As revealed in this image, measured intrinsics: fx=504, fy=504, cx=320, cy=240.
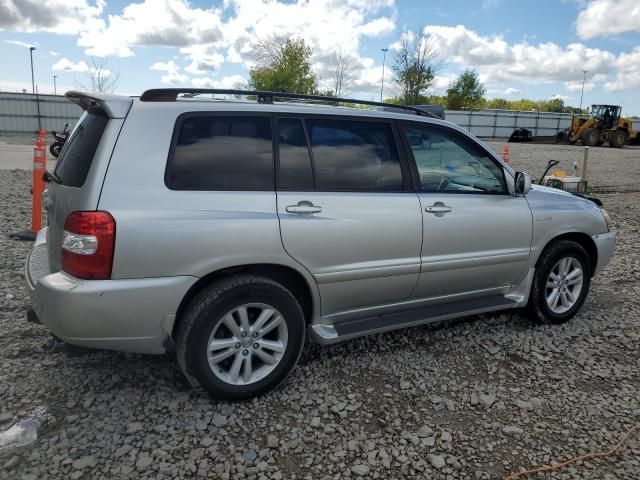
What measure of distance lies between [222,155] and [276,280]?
0.81 m

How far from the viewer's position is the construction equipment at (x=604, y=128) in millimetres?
31844

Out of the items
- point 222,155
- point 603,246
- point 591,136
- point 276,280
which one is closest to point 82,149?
point 222,155

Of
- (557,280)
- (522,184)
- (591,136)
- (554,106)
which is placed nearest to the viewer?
(522,184)

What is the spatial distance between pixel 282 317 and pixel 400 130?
60.6 inches

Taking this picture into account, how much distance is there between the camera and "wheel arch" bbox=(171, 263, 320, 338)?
9.23 feet

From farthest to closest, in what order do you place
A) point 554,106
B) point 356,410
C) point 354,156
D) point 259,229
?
point 554,106, point 354,156, point 356,410, point 259,229

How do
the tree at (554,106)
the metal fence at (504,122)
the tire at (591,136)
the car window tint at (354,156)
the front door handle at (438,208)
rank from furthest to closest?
1. the tree at (554,106)
2. the metal fence at (504,122)
3. the tire at (591,136)
4. the front door handle at (438,208)
5. the car window tint at (354,156)

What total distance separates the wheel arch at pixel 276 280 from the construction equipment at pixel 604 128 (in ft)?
112

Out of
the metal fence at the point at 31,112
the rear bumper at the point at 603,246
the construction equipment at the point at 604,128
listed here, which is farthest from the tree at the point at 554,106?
the rear bumper at the point at 603,246

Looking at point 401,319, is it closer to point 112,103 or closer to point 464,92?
point 112,103

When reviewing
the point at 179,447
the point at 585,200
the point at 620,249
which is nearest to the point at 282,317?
the point at 179,447

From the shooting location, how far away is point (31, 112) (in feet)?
87.5

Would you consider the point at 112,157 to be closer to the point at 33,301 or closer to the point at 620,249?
the point at 33,301

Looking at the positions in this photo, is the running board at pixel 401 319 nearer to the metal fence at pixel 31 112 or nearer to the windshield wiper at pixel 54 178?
the windshield wiper at pixel 54 178
